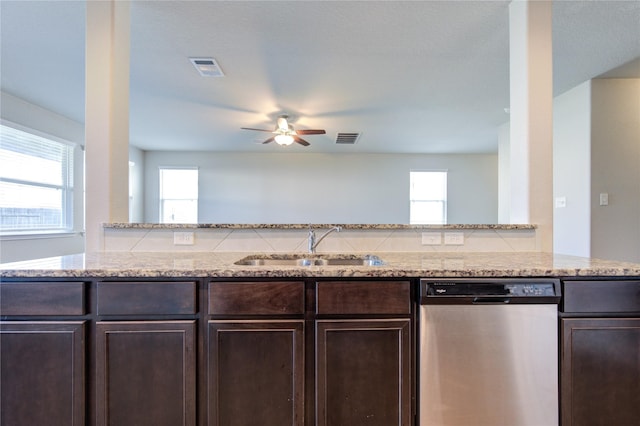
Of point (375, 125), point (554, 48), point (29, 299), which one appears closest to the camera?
point (29, 299)

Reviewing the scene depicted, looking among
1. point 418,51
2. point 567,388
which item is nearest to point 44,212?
point 418,51

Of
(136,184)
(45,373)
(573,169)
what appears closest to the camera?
(45,373)

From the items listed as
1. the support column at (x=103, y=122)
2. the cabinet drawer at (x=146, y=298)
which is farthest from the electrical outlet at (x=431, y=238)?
the support column at (x=103, y=122)

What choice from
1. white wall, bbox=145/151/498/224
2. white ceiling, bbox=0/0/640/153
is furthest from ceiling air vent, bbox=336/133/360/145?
white wall, bbox=145/151/498/224

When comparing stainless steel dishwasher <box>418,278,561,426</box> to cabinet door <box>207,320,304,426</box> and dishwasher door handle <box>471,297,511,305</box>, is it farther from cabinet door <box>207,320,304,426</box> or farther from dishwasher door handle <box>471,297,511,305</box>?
cabinet door <box>207,320,304,426</box>

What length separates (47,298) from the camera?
4.07 feet

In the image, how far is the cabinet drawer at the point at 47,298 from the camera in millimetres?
1237

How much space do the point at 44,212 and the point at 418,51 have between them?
5217 millimetres

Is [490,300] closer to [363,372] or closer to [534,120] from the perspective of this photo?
[363,372]

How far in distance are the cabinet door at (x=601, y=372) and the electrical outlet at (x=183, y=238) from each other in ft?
6.53

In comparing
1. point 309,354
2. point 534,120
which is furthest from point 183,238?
point 534,120

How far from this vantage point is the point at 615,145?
325cm

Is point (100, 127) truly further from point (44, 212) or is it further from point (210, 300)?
point (44, 212)

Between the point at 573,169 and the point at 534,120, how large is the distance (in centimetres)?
214
